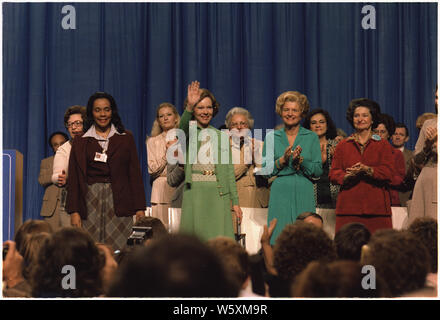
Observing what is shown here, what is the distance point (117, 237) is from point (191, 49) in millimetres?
1917

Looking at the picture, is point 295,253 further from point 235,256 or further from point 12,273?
point 12,273

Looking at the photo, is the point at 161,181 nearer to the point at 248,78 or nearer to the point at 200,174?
the point at 200,174

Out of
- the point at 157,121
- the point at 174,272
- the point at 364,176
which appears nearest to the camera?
the point at 174,272

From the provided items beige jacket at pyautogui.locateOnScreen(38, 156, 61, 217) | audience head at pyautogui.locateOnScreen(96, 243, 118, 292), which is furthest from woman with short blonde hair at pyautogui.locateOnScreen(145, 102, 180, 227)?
audience head at pyautogui.locateOnScreen(96, 243, 118, 292)

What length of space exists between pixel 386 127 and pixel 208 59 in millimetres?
1584

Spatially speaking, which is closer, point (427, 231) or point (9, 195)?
point (427, 231)

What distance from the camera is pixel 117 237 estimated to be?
3.99 m

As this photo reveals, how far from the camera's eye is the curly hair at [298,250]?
2752mm

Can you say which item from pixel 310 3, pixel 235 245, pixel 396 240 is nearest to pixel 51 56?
pixel 310 3

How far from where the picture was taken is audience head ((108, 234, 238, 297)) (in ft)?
4.97

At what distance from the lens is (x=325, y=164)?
15.0 feet

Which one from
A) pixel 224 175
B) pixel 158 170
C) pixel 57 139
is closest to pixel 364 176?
pixel 224 175

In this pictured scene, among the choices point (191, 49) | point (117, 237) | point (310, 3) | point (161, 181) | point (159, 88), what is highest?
point (310, 3)

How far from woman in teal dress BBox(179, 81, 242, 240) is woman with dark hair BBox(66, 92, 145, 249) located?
34 centimetres
